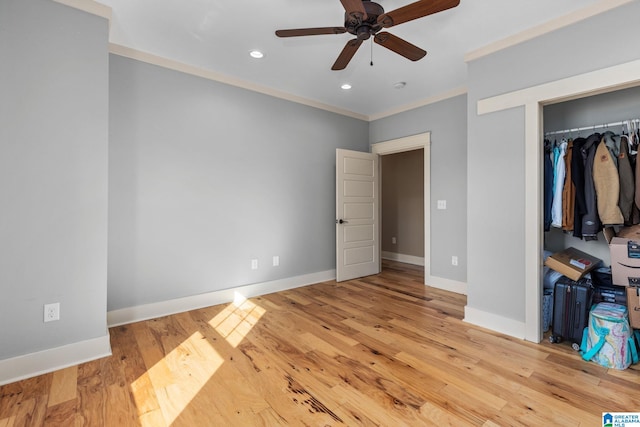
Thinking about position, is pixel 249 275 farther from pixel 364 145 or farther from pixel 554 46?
pixel 554 46

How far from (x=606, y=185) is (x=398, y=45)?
6.75ft

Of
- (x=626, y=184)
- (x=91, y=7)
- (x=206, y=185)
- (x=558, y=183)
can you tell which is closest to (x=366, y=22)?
(x=91, y=7)

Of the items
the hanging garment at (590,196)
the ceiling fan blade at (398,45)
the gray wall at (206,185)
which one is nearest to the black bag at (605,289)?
the hanging garment at (590,196)

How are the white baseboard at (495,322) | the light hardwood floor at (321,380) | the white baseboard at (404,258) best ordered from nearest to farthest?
1. the light hardwood floor at (321,380)
2. the white baseboard at (495,322)
3. the white baseboard at (404,258)

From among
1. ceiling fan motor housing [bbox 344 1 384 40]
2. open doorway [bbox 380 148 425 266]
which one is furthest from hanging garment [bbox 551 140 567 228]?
open doorway [bbox 380 148 425 266]

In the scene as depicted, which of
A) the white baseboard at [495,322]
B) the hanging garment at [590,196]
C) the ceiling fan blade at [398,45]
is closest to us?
the ceiling fan blade at [398,45]

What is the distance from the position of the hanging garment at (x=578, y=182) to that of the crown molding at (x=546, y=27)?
3.19 feet

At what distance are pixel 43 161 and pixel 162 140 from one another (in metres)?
1.10

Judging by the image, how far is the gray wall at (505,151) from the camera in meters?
2.26

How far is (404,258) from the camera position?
602 centimetres

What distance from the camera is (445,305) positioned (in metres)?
3.38

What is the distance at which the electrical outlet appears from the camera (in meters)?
2.08

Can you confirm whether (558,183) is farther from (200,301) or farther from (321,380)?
(200,301)

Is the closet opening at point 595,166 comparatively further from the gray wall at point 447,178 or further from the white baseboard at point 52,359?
the white baseboard at point 52,359
